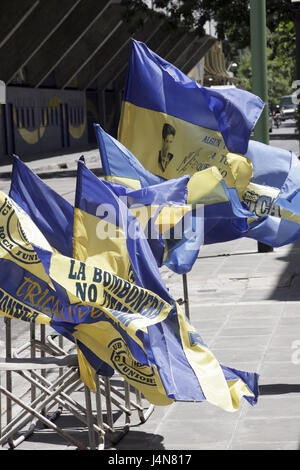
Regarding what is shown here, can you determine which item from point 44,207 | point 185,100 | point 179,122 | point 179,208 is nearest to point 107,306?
point 44,207

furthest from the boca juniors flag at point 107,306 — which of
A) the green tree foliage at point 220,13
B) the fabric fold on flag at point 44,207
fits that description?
the green tree foliage at point 220,13

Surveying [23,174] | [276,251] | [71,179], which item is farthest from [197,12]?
[23,174]

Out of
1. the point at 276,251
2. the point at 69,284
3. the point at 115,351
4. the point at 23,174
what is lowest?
the point at 276,251

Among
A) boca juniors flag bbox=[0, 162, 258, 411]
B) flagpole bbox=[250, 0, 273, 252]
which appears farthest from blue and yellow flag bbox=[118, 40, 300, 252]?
flagpole bbox=[250, 0, 273, 252]

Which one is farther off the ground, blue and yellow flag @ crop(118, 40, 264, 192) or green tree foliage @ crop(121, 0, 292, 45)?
blue and yellow flag @ crop(118, 40, 264, 192)

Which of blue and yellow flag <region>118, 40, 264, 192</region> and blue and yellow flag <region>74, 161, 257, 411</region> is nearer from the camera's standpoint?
blue and yellow flag <region>74, 161, 257, 411</region>

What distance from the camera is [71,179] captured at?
3097cm

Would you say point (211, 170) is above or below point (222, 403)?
above

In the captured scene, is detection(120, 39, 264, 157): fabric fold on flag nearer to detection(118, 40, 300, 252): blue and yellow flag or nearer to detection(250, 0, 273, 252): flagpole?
detection(118, 40, 300, 252): blue and yellow flag

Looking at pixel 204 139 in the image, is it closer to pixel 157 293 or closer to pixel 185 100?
pixel 185 100

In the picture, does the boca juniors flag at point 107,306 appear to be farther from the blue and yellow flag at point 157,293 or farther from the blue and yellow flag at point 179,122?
the blue and yellow flag at point 179,122

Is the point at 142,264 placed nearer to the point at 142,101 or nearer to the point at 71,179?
the point at 142,101

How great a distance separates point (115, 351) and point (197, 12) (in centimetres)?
2926
